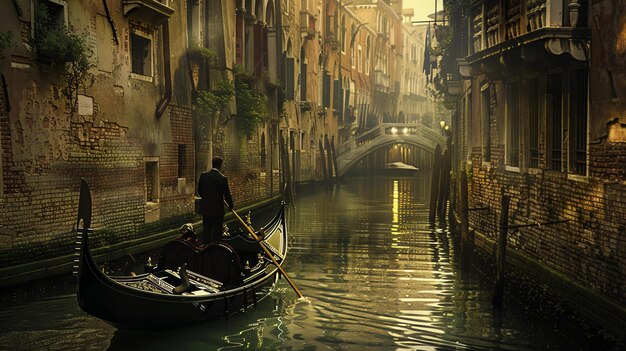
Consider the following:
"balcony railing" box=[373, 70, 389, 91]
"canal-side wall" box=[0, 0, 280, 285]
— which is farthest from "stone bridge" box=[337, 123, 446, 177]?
"canal-side wall" box=[0, 0, 280, 285]

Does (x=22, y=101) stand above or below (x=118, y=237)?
above

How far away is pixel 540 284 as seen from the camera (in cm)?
748

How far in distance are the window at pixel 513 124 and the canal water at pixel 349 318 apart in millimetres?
1518

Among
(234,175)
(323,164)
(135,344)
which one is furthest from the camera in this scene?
(323,164)

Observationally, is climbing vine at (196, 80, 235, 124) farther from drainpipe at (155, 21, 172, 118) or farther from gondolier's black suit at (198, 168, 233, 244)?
gondolier's black suit at (198, 168, 233, 244)

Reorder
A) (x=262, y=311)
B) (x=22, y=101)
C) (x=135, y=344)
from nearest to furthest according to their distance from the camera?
(x=135, y=344)
(x=262, y=311)
(x=22, y=101)

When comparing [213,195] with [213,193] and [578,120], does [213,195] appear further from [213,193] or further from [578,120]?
[578,120]

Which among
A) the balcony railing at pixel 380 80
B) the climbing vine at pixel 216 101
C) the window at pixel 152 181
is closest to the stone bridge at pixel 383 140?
the balcony railing at pixel 380 80

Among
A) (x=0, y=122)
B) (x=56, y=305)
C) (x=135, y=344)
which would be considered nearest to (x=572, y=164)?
(x=135, y=344)

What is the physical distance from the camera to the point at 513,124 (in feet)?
31.0

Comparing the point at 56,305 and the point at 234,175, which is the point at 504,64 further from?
the point at 234,175

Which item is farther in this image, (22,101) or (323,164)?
(323,164)

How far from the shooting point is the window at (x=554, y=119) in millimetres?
7609

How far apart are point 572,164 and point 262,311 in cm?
324
